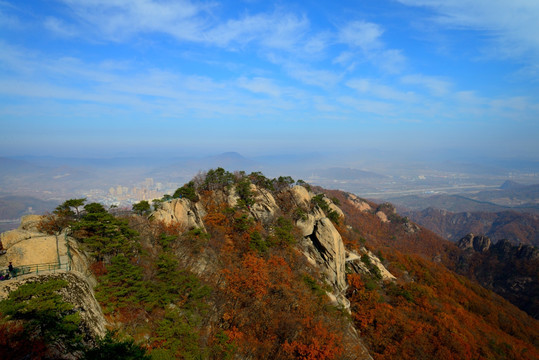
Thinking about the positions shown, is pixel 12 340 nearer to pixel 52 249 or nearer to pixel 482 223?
pixel 52 249

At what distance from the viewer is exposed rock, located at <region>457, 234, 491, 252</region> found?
7194 centimetres

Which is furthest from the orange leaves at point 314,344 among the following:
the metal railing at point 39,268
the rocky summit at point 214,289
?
the metal railing at point 39,268

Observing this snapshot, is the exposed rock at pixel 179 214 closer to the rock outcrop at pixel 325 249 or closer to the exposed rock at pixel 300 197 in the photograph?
the rock outcrop at pixel 325 249

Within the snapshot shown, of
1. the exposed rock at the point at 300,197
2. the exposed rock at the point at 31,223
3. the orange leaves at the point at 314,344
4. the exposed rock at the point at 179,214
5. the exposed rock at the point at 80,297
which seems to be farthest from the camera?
the exposed rock at the point at 300,197

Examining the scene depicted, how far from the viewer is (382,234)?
82.3 meters

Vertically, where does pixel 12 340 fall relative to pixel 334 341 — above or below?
above

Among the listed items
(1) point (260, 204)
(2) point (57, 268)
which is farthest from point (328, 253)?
(2) point (57, 268)

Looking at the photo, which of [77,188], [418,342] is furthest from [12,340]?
[77,188]

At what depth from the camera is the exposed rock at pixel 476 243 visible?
71938 mm

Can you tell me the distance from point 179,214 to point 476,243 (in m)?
93.4

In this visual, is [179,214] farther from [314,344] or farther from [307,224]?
[314,344]

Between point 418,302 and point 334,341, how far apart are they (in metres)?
16.5

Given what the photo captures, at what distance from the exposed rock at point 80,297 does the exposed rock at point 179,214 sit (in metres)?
9.23

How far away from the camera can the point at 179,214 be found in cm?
2042
